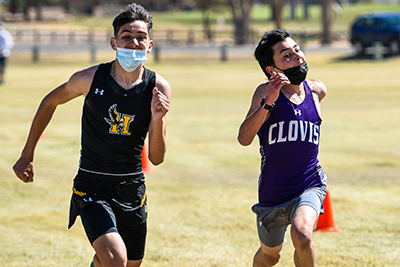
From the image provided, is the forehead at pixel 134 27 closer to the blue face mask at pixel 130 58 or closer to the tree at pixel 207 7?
the blue face mask at pixel 130 58

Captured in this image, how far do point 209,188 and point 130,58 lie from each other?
15.9 feet

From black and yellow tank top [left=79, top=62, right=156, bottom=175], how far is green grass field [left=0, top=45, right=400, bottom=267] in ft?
6.05

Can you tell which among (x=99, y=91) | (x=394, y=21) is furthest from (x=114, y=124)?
(x=394, y=21)

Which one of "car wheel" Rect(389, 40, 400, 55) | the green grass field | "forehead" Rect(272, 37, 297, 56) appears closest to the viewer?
"forehead" Rect(272, 37, 297, 56)

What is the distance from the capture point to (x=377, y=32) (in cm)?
3594

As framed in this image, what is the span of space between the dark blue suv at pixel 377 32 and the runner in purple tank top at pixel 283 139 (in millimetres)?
32243

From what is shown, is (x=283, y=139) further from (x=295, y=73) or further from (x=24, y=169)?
(x=24, y=169)

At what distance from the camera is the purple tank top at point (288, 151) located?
4.72m

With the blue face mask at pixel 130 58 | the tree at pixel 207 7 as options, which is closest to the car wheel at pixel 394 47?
the tree at pixel 207 7

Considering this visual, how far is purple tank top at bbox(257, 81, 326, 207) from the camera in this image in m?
4.72

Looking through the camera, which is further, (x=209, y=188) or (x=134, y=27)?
(x=209, y=188)

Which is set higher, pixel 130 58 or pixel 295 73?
pixel 130 58

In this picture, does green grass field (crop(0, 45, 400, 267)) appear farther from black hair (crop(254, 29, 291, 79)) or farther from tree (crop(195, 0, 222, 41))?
tree (crop(195, 0, 222, 41))

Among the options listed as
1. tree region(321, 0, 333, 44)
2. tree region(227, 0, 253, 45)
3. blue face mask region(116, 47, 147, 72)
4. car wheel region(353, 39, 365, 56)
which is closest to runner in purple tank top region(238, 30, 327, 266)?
blue face mask region(116, 47, 147, 72)
